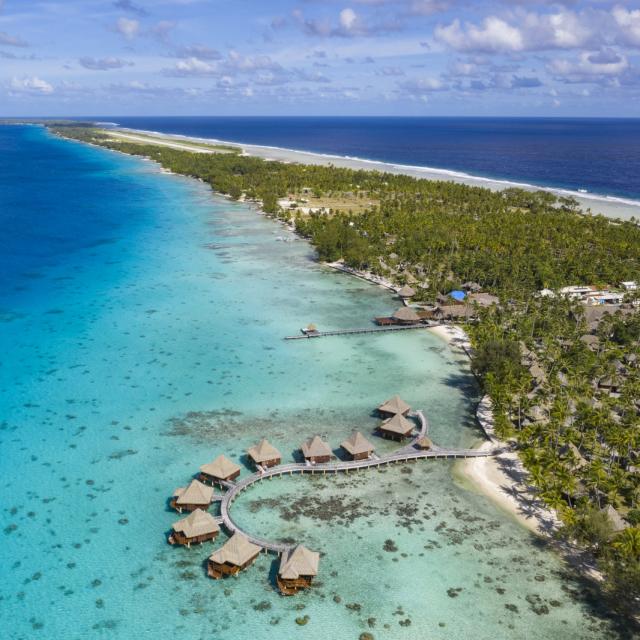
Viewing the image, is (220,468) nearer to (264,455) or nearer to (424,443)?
(264,455)

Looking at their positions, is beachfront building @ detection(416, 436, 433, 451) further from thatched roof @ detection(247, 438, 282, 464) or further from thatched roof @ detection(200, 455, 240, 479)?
thatched roof @ detection(200, 455, 240, 479)

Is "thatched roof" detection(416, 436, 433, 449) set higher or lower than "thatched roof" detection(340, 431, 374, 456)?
lower

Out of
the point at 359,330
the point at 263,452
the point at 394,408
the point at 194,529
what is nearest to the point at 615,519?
the point at 394,408

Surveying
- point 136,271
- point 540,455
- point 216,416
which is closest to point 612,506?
point 540,455

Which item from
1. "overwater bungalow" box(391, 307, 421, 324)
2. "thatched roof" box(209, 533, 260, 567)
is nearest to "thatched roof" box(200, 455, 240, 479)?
"thatched roof" box(209, 533, 260, 567)

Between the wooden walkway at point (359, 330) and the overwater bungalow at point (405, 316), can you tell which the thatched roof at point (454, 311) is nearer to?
the wooden walkway at point (359, 330)

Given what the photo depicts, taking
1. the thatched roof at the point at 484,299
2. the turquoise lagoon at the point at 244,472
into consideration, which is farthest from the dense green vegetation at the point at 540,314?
the turquoise lagoon at the point at 244,472
